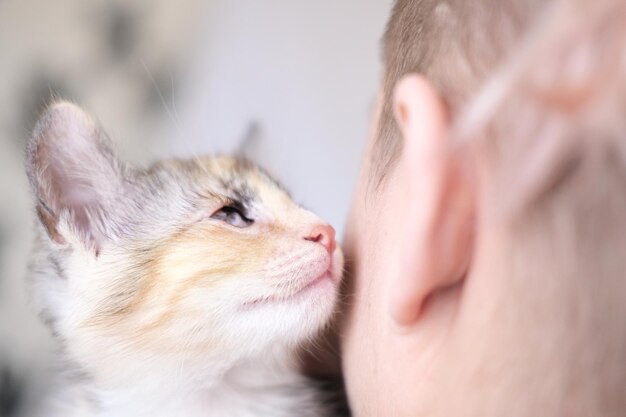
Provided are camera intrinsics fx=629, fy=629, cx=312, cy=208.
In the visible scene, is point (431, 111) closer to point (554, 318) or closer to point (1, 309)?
point (554, 318)

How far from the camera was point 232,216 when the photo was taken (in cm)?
77

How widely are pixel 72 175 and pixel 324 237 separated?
30 cm

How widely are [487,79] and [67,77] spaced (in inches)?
36.2

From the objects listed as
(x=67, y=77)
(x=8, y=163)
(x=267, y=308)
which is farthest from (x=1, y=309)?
(x=267, y=308)

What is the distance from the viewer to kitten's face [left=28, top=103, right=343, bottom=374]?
67 centimetres

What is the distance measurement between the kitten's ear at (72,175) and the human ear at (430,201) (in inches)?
16.8

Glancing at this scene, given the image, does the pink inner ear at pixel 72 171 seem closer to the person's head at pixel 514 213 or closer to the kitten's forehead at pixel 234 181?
the kitten's forehead at pixel 234 181

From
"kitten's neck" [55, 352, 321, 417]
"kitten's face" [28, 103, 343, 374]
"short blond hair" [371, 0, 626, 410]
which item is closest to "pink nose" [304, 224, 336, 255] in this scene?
"kitten's face" [28, 103, 343, 374]

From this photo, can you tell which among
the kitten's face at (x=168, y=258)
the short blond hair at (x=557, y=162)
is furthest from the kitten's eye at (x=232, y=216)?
the short blond hair at (x=557, y=162)

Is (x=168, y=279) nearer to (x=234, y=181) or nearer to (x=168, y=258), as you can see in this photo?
(x=168, y=258)

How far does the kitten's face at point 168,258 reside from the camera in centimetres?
67

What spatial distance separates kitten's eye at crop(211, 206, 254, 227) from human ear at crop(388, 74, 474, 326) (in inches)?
13.6

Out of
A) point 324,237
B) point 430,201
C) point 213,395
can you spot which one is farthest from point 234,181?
point 430,201

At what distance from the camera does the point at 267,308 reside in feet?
2.22
